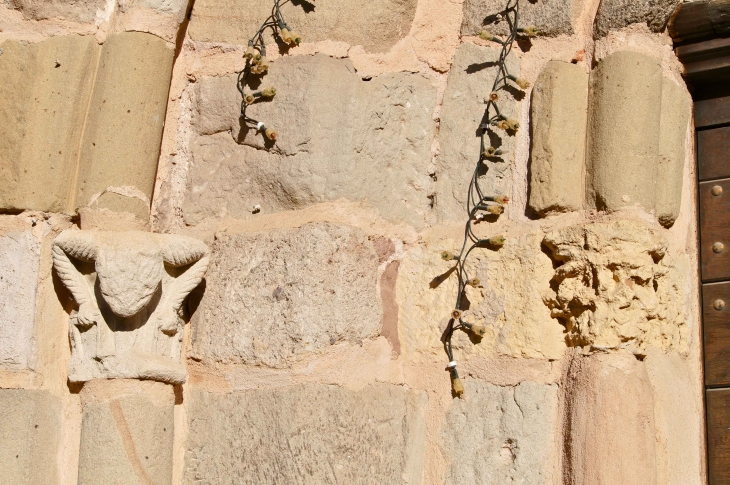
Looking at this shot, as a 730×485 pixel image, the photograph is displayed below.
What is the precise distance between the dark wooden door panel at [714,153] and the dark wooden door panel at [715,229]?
0.02m

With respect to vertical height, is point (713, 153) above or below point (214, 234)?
above

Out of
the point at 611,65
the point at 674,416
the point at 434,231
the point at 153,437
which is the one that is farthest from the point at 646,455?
the point at 153,437

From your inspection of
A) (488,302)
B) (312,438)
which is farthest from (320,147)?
(312,438)

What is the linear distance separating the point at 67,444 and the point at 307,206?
64 cm

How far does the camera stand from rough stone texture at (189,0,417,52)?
7.31 ft

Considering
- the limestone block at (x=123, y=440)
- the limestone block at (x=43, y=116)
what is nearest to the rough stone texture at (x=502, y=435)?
the limestone block at (x=123, y=440)

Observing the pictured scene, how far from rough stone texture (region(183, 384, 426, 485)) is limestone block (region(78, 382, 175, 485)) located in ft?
0.32

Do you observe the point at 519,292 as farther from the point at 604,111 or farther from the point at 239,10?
the point at 239,10

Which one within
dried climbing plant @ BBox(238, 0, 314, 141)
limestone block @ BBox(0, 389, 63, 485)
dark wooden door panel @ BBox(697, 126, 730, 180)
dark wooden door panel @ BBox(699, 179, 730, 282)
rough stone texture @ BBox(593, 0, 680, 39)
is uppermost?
rough stone texture @ BBox(593, 0, 680, 39)

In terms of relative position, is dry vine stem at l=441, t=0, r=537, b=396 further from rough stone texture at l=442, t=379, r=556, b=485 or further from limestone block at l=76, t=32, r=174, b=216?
limestone block at l=76, t=32, r=174, b=216

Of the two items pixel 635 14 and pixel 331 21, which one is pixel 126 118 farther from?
pixel 635 14

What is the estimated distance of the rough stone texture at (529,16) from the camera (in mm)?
2182

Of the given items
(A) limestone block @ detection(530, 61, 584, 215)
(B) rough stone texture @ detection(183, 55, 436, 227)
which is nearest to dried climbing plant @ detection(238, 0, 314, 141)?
(B) rough stone texture @ detection(183, 55, 436, 227)

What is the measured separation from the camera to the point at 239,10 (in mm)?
2303
